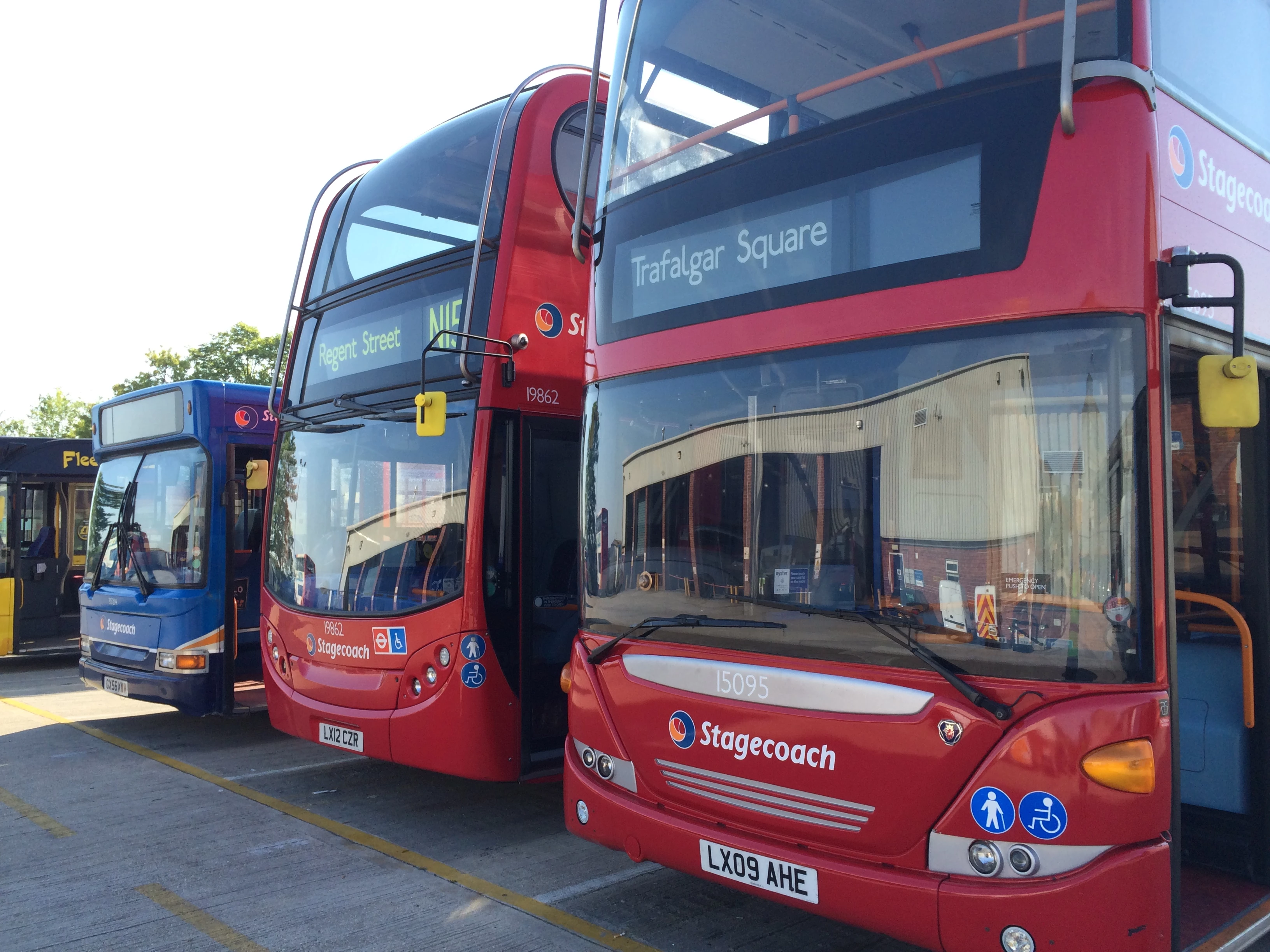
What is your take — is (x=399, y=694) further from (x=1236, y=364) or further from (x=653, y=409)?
(x=1236, y=364)

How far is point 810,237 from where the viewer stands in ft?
12.4

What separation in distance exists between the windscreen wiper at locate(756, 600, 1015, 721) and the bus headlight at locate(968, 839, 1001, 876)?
408 millimetres

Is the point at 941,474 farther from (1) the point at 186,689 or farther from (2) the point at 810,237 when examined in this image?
(1) the point at 186,689

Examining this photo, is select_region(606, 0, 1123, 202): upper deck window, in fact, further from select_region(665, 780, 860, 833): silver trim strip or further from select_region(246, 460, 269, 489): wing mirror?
select_region(246, 460, 269, 489): wing mirror

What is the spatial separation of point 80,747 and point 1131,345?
820 cm

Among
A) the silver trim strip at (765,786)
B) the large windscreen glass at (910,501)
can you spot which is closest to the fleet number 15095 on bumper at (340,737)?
the large windscreen glass at (910,501)

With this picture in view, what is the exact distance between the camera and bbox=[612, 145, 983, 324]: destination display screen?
3.43 meters

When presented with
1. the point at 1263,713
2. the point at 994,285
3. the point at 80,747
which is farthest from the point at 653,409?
the point at 80,747

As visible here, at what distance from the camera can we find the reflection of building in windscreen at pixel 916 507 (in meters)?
3.08

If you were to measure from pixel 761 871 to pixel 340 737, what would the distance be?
336 cm

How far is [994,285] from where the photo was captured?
128 inches

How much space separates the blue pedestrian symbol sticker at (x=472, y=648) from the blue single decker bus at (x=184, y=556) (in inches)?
121

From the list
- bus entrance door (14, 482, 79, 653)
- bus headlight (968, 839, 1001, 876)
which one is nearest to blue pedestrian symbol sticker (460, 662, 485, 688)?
bus headlight (968, 839, 1001, 876)

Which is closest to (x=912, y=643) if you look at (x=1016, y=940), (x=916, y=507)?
(x=916, y=507)
